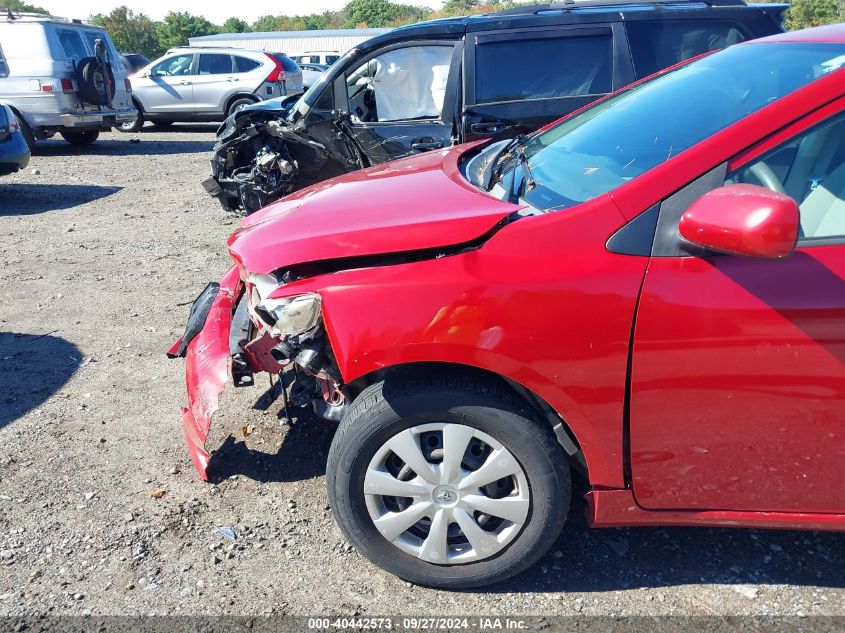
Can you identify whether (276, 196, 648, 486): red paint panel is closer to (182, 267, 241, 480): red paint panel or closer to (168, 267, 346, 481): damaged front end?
(168, 267, 346, 481): damaged front end

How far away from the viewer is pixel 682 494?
2.37m

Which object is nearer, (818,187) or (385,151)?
(818,187)

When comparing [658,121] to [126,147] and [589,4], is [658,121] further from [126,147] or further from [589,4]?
[126,147]

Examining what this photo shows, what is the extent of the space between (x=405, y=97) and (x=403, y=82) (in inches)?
4.8

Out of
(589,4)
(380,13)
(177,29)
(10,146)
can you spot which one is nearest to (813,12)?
(589,4)

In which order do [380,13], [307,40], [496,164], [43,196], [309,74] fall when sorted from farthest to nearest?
[380,13], [307,40], [309,74], [43,196], [496,164]

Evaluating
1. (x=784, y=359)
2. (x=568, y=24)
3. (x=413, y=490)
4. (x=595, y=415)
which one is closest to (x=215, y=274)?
(x=568, y=24)

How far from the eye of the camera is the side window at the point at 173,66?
15.3 m

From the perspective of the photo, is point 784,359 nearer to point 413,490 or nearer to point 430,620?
point 413,490

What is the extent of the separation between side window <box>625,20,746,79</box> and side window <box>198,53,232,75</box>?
11426 mm

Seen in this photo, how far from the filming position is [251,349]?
2.85 meters

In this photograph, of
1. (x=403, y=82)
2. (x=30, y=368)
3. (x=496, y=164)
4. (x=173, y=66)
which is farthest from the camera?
(x=173, y=66)

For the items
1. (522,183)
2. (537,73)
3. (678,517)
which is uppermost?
(522,183)

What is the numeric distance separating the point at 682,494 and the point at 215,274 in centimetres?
458
